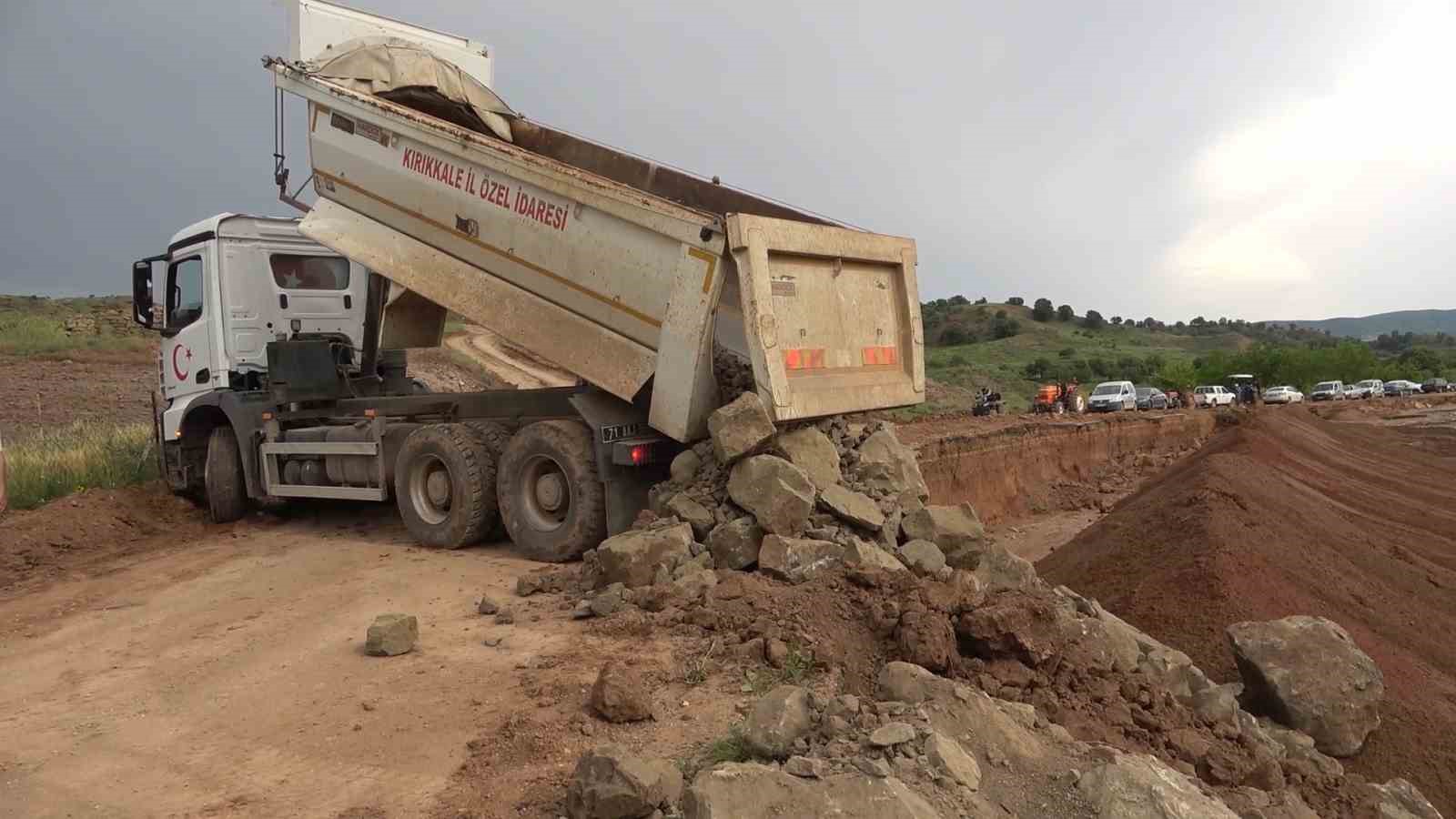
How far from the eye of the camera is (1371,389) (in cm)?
5300

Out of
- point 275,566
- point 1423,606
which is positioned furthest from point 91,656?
point 1423,606

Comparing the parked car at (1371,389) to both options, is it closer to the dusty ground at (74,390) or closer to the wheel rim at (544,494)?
the wheel rim at (544,494)

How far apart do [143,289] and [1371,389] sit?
2354 inches

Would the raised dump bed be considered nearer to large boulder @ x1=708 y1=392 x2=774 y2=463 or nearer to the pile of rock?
large boulder @ x1=708 y1=392 x2=774 y2=463

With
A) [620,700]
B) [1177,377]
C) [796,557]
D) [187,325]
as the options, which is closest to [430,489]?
[796,557]

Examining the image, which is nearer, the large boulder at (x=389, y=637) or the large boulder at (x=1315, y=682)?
the large boulder at (x=389, y=637)

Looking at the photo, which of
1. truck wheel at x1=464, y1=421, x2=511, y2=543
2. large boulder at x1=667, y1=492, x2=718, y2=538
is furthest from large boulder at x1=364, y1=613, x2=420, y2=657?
truck wheel at x1=464, y1=421, x2=511, y2=543

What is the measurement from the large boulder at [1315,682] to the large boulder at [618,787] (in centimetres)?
421

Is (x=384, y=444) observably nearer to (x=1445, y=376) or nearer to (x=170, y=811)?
(x=170, y=811)

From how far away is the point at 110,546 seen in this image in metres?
9.83

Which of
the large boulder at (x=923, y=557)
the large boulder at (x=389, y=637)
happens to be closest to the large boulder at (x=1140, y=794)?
the large boulder at (x=923, y=557)

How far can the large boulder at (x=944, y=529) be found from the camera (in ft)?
21.0

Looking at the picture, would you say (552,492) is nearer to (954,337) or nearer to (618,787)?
(618,787)

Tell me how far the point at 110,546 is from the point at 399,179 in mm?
5066
